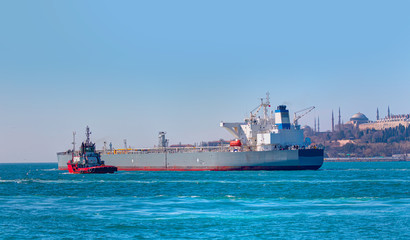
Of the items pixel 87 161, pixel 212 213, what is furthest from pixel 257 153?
pixel 212 213

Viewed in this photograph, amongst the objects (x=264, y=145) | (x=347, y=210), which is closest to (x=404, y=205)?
(x=347, y=210)

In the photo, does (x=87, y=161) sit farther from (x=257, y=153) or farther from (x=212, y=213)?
(x=212, y=213)

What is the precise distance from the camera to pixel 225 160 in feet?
326

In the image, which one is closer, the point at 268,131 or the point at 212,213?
the point at 212,213

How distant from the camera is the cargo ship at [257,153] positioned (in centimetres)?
9438

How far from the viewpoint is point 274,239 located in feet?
96.5

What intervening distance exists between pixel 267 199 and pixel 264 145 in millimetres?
51446

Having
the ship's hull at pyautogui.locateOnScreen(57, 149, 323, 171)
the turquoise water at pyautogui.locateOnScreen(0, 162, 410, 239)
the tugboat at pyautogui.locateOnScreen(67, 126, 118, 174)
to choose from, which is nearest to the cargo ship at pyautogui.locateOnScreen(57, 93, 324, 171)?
the ship's hull at pyautogui.locateOnScreen(57, 149, 323, 171)

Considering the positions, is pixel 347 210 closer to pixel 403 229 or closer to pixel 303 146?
pixel 403 229

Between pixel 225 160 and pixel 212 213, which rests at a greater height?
pixel 225 160

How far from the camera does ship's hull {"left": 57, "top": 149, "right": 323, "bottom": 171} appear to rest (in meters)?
93.9

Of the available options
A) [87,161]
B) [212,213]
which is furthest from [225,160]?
[212,213]

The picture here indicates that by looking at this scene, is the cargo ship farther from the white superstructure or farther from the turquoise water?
the turquoise water

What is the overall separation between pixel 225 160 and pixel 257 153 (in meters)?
6.43
